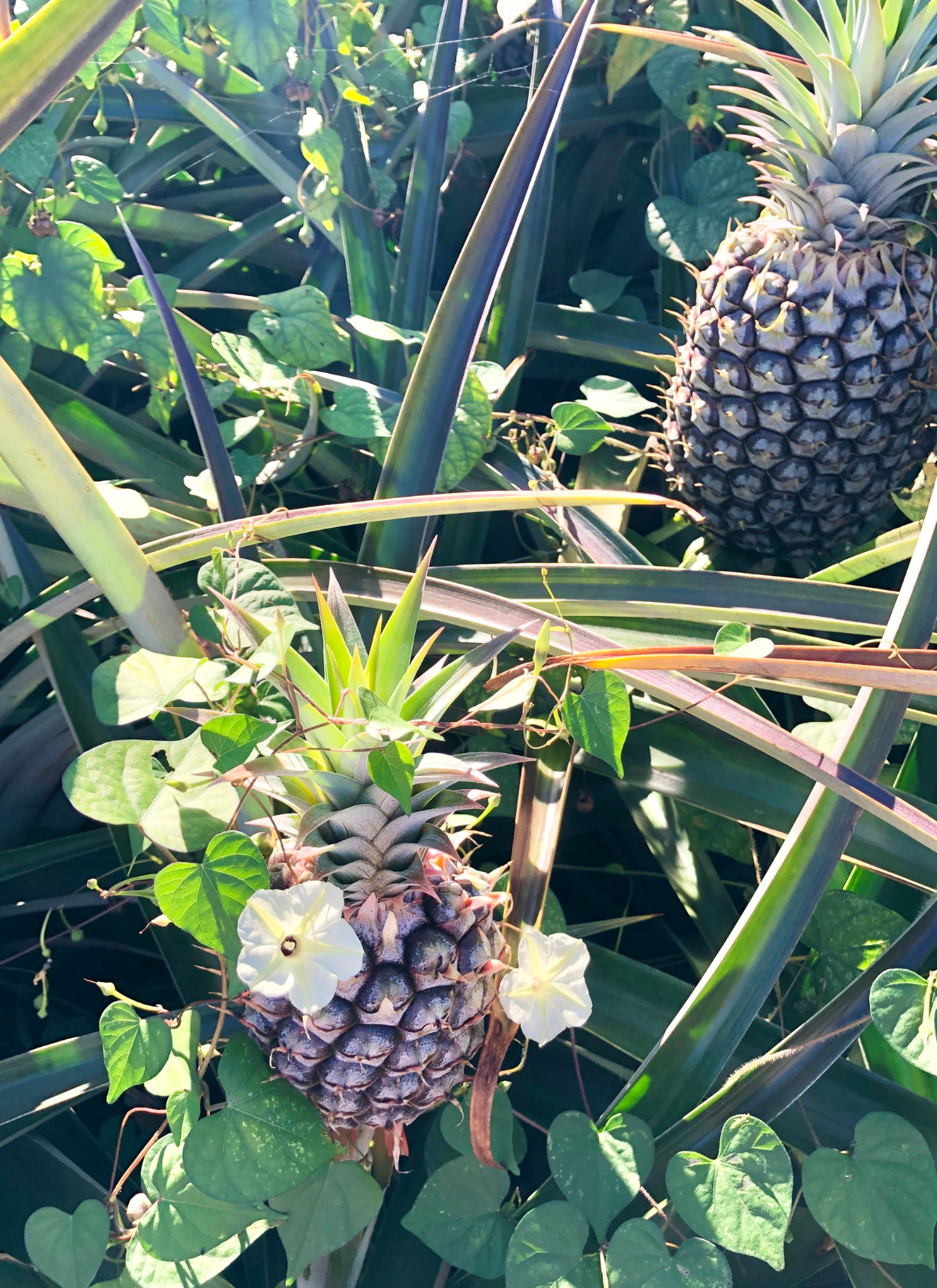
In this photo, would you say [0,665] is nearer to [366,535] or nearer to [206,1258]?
[366,535]

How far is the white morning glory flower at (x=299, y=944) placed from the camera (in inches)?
17.3

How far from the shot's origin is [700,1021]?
0.58 m

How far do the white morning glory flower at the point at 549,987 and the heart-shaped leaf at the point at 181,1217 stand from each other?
0.20 meters

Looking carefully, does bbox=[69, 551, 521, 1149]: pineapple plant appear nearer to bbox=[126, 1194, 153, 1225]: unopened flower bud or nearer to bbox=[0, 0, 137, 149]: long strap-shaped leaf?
bbox=[126, 1194, 153, 1225]: unopened flower bud

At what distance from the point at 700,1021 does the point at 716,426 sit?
580mm

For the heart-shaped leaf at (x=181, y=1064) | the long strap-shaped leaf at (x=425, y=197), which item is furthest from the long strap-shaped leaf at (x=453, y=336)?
the heart-shaped leaf at (x=181, y=1064)

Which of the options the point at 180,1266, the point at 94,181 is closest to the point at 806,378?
the point at 94,181

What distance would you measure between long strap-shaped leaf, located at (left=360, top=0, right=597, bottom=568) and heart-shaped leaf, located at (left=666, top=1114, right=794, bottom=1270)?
47 cm

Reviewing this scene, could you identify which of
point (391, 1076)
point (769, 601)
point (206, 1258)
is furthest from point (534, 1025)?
point (769, 601)

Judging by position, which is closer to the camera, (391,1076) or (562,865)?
(391,1076)

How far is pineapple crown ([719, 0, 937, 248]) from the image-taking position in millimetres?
839

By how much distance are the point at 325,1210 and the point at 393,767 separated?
0.96 feet

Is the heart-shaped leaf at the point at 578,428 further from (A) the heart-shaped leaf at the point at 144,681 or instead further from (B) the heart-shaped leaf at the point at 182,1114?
(B) the heart-shaped leaf at the point at 182,1114

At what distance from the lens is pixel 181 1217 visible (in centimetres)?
52
